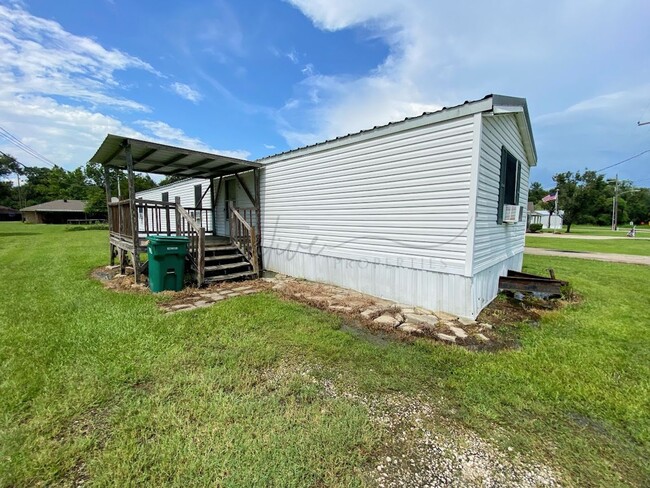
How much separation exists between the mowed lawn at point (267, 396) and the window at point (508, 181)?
2253 millimetres

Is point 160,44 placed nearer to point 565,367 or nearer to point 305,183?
point 305,183

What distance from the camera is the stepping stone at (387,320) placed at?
4.17 meters

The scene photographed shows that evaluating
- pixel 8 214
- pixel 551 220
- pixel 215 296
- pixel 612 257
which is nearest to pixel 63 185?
pixel 8 214

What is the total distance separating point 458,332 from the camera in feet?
12.7

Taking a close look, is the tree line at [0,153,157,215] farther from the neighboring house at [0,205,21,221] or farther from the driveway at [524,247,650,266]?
the driveway at [524,247,650,266]

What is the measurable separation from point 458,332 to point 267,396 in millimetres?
2750

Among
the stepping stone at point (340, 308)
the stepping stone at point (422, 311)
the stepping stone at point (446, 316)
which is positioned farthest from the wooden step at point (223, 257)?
the stepping stone at point (446, 316)

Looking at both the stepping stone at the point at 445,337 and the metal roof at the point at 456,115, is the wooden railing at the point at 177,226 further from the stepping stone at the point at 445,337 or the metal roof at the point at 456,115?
the stepping stone at the point at 445,337

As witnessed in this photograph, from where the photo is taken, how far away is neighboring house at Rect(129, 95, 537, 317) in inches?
169

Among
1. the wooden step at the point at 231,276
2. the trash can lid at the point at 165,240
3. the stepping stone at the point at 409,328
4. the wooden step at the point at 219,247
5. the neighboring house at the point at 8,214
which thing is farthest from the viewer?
the neighboring house at the point at 8,214

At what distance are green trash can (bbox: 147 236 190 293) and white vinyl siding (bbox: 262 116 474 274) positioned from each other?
8.67ft

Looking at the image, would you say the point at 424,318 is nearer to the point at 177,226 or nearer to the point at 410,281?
the point at 410,281

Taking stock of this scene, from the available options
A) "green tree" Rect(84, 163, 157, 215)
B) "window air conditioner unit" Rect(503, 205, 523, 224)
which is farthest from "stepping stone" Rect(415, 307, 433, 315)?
"green tree" Rect(84, 163, 157, 215)

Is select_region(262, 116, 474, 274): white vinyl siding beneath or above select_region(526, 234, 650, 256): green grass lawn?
above
